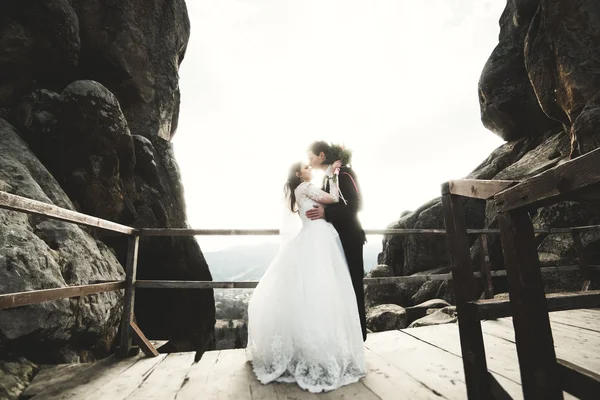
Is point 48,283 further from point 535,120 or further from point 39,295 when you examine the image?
point 535,120

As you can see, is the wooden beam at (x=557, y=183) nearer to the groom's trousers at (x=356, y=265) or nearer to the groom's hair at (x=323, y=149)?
the groom's trousers at (x=356, y=265)

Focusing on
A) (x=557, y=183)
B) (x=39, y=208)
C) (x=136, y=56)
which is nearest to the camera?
(x=557, y=183)

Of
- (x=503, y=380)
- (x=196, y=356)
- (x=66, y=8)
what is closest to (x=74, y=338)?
(x=196, y=356)

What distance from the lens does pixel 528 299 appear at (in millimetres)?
1242

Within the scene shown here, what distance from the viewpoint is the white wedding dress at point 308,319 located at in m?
2.41

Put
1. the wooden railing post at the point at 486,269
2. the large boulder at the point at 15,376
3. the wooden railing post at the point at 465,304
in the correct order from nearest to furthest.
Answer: the wooden railing post at the point at 465,304, the large boulder at the point at 15,376, the wooden railing post at the point at 486,269

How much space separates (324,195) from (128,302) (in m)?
2.52

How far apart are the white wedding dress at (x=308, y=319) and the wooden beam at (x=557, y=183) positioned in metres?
1.72

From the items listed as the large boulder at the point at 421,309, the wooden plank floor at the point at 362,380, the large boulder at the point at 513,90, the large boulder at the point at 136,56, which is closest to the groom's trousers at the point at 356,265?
the wooden plank floor at the point at 362,380

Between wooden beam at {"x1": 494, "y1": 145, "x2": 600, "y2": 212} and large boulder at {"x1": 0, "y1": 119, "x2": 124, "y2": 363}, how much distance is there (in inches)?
154

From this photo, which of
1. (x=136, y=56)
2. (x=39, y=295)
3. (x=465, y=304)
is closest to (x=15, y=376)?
(x=39, y=295)

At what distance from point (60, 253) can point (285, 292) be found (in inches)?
136

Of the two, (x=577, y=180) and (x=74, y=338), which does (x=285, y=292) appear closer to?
(x=577, y=180)

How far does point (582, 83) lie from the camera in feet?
36.9
